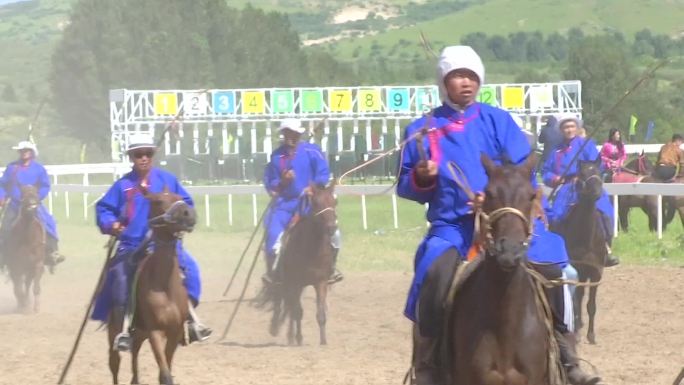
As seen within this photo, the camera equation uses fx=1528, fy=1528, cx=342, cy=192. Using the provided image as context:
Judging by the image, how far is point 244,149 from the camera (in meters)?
50.0

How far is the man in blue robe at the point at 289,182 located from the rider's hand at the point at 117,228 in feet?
14.1

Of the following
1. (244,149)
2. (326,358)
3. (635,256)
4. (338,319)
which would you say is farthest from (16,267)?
(244,149)

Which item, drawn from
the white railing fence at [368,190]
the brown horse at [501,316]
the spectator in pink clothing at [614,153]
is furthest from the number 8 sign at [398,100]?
the brown horse at [501,316]

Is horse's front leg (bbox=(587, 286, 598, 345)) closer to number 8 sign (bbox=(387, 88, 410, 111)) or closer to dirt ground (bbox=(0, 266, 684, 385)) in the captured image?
dirt ground (bbox=(0, 266, 684, 385))

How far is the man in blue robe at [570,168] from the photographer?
1498 cm

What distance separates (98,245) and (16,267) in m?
8.58

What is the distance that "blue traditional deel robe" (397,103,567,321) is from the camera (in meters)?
7.83

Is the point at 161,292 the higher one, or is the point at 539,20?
the point at 539,20

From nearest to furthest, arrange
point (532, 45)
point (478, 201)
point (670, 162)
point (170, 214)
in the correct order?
1. point (478, 201)
2. point (170, 214)
3. point (670, 162)
4. point (532, 45)

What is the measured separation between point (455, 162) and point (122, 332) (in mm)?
4962

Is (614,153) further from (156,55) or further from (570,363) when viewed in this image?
(156,55)

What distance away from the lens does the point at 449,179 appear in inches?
307

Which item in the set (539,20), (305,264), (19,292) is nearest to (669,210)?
(19,292)

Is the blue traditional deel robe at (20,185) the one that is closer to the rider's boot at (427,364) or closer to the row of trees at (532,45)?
the rider's boot at (427,364)
